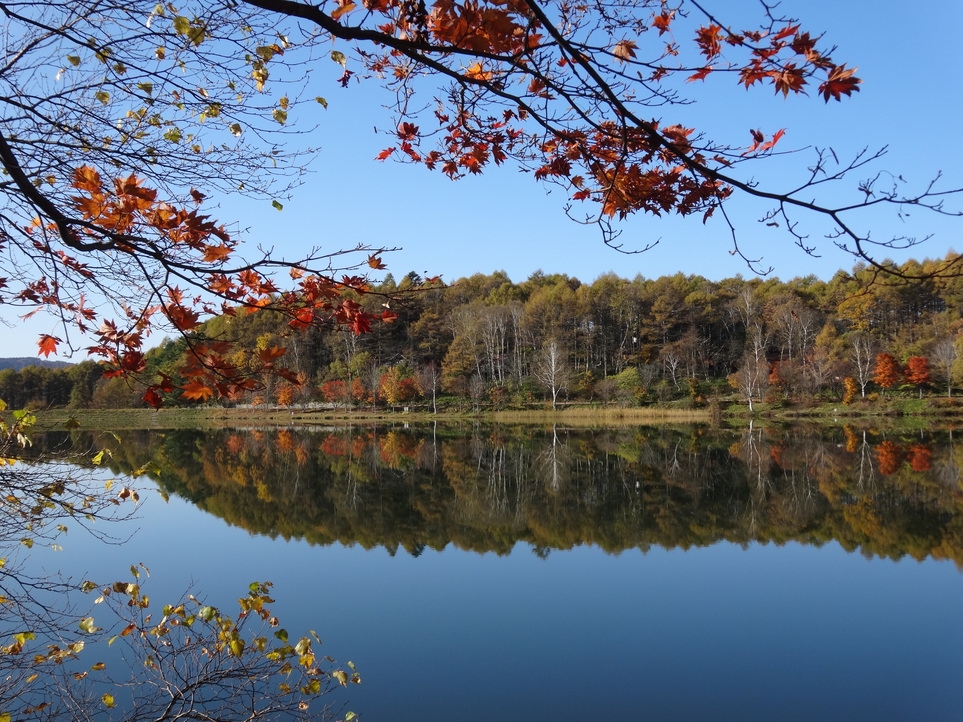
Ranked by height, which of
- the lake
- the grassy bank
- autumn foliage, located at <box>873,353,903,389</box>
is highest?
autumn foliage, located at <box>873,353,903,389</box>

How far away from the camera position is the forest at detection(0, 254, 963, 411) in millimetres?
30828

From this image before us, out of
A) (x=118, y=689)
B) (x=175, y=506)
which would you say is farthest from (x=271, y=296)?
(x=175, y=506)

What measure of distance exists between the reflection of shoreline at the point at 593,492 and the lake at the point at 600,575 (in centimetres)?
7

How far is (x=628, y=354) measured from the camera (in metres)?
40.9

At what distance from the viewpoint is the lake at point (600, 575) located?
15.0 ft

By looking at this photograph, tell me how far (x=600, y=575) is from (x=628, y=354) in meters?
34.8

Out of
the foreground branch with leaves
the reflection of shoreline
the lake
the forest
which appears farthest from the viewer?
the forest

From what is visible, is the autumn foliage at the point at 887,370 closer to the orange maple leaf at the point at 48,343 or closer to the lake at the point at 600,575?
the lake at the point at 600,575

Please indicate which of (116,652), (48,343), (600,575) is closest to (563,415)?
(600,575)

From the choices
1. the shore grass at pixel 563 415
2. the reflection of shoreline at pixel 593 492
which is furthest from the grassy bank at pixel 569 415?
the reflection of shoreline at pixel 593 492

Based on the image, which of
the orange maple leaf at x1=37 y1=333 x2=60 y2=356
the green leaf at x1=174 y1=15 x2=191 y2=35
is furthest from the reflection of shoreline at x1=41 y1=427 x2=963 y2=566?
the green leaf at x1=174 y1=15 x2=191 y2=35

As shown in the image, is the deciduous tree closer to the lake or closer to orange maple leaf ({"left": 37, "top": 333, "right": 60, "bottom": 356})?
the lake

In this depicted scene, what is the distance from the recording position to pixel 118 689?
4617 mm

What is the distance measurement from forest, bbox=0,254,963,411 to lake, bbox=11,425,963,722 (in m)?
16.9
